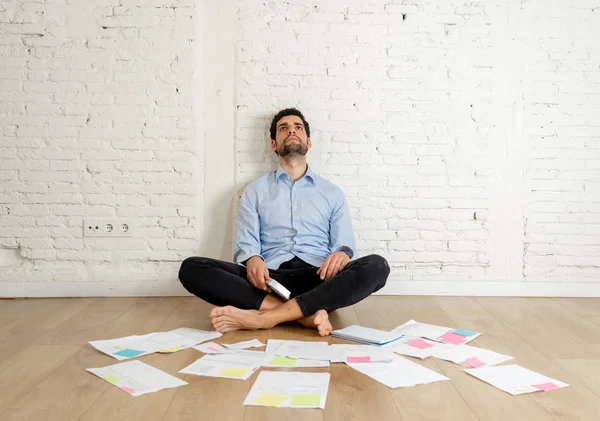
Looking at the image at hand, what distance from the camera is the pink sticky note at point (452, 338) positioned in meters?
2.40

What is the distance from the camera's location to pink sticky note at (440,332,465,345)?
240cm

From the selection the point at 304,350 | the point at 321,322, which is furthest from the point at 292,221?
the point at 304,350

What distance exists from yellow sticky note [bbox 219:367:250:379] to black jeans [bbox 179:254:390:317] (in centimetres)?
64

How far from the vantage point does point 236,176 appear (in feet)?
11.2

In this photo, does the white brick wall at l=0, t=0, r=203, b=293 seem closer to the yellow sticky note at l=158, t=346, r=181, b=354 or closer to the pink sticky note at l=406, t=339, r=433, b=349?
the yellow sticky note at l=158, t=346, r=181, b=354

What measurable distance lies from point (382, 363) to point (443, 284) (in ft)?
4.81

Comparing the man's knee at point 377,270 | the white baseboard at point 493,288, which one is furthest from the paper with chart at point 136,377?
the white baseboard at point 493,288

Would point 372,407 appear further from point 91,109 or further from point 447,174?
point 91,109

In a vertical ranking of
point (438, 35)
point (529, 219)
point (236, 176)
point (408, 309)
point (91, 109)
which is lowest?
point (408, 309)

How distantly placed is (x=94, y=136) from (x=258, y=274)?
142 centimetres

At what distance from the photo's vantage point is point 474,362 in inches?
83.7

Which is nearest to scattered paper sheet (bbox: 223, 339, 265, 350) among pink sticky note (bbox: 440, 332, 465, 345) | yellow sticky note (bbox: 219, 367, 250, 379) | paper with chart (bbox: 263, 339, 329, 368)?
paper with chart (bbox: 263, 339, 329, 368)

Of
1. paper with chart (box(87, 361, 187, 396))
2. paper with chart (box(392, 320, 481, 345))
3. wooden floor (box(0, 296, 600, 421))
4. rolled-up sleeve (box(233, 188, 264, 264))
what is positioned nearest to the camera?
wooden floor (box(0, 296, 600, 421))

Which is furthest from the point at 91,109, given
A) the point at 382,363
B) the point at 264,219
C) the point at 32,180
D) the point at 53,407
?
the point at 382,363
